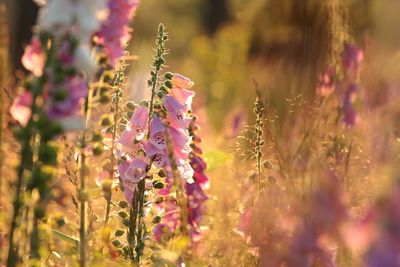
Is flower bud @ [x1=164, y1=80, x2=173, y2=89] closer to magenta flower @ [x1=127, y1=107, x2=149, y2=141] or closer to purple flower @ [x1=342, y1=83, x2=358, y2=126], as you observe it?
magenta flower @ [x1=127, y1=107, x2=149, y2=141]

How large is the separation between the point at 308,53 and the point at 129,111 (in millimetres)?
513

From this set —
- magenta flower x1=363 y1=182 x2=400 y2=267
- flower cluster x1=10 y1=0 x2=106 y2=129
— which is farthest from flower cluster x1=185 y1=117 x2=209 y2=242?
magenta flower x1=363 y1=182 x2=400 y2=267

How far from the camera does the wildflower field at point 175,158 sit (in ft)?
5.50

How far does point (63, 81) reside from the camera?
1.68 metres

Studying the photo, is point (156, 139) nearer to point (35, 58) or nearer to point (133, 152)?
point (133, 152)

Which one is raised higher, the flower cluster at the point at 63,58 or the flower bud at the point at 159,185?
the flower cluster at the point at 63,58

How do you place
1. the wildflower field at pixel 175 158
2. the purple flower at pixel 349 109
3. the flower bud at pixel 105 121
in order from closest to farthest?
the wildflower field at pixel 175 158 < the flower bud at pixel 105 121 < the purple flower at pixel 349 109

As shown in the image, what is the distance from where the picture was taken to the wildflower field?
1.68 metres

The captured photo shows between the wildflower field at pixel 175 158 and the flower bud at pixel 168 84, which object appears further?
the flower bud at pixel 168 84

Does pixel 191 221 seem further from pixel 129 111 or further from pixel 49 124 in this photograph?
pixel 49 124

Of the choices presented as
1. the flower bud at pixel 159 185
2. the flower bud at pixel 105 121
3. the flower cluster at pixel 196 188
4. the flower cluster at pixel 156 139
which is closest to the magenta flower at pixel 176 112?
the flower cluster at pixel 156 139

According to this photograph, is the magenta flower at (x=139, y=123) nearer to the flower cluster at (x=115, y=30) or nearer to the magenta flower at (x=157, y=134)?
the magenta flower at (x=157, y=134)

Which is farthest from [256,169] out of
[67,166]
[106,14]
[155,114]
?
[106,14]

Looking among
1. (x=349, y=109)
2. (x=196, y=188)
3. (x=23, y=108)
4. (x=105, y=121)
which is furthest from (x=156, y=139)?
(x=349, y=109)
